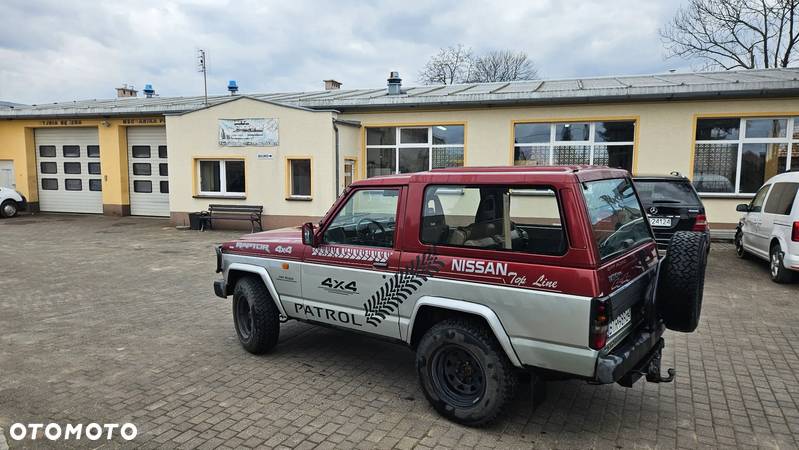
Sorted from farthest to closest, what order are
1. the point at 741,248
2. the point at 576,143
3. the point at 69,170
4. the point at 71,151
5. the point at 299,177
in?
the point at 69,170, the point at 71,151, the point at 299,177, the point at 576,143, the point at 741,248

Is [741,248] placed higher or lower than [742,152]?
lower

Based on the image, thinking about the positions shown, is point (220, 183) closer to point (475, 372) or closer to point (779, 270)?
point (475, 372)

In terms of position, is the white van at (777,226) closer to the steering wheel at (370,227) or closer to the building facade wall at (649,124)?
the building facade wall at (649,124)

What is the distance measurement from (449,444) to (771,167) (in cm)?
1331

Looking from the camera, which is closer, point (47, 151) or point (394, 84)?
point (394, 84)

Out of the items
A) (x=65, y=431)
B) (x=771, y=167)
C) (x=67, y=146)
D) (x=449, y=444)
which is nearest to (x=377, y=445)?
(x=449, y=444)

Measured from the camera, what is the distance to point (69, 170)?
2044 centimetres

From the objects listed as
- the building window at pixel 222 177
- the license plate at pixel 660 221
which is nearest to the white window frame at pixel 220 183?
the building window at pixel 222 177

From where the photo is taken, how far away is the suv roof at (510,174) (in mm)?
3523

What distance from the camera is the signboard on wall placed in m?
15.1

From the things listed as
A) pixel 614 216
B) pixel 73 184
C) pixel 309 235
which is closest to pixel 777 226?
pixel 614 216

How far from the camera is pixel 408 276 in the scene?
400cm

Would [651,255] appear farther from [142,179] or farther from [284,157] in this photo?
[142,179]

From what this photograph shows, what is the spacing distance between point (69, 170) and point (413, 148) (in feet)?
47.0
